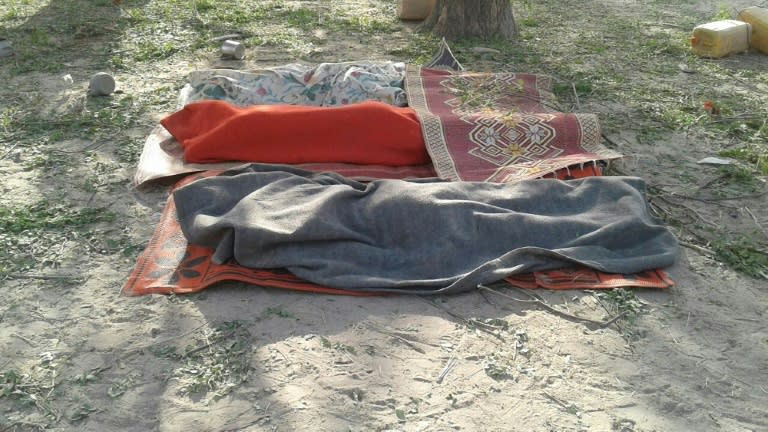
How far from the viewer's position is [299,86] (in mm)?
4586

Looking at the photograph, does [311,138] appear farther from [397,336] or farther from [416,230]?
[397,336]

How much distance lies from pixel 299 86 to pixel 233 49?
1.51 meters

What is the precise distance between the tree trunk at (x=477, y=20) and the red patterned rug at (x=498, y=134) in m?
2.07

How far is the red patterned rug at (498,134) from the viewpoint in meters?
3.80

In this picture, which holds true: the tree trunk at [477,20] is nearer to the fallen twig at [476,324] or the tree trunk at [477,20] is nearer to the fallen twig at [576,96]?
the fallen twig at [576,96]

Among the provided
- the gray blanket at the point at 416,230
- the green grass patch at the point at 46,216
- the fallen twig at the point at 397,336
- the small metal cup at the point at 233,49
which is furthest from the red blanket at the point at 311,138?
the small metal cup at the point at 233,49

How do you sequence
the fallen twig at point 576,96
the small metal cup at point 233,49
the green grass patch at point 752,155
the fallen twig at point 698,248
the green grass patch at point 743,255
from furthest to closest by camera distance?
the small metal cup at point 233,49, the fallen twig at point 576,96, the green grass patch at point 752,155, the fallen twig at point 698,248, the green grass patch at point 743,255

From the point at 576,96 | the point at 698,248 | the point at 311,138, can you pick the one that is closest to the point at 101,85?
the point at 311,138

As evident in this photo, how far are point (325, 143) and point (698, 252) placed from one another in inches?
78.1

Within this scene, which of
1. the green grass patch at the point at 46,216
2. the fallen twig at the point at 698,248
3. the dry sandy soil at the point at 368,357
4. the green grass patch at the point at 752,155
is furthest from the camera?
the green grass patch at the point at 752,155

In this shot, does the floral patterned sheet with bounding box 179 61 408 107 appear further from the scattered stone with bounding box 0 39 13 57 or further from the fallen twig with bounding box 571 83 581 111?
the scattered stone with bounding box 0 39 13 57

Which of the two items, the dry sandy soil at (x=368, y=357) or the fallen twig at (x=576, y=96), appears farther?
the fallen twig at (x=576, y=96)

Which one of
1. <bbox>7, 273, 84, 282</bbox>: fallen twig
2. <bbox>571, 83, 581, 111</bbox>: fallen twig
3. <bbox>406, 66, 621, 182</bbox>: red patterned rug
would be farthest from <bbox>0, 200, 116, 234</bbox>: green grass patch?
<bbox>571, 83, 581, 111</bbox>: fallen twig

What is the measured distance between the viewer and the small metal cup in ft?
19.1
